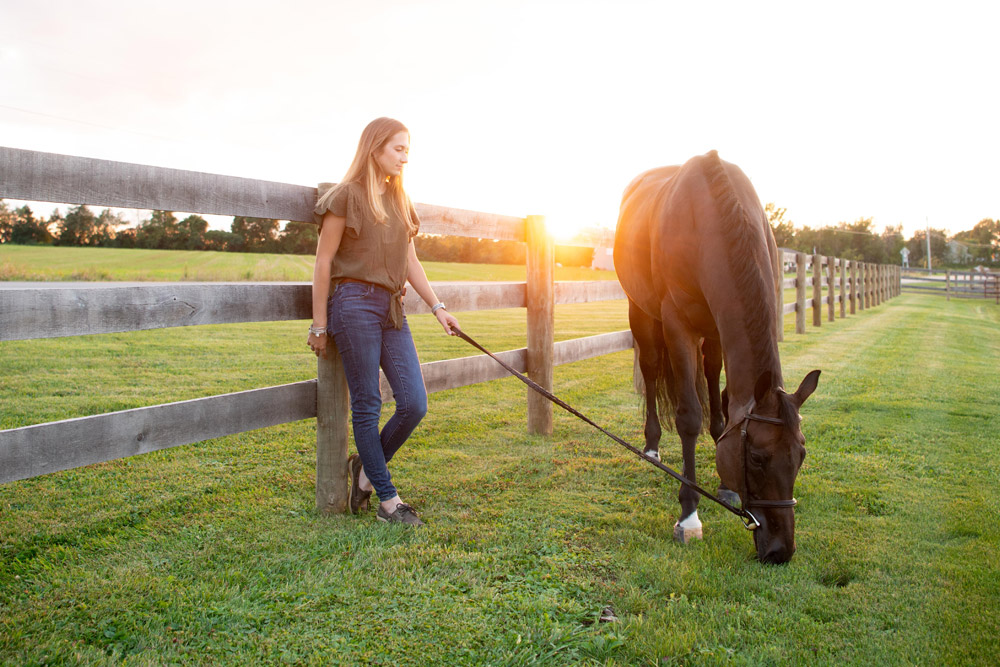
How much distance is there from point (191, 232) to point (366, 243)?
25055mm

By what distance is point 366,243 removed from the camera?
2.94 m

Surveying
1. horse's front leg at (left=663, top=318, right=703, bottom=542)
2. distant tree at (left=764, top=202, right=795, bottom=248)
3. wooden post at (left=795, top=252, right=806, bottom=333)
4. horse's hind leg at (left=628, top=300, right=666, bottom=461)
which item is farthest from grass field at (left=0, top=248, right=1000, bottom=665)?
distant tree at (left=764, top=202, right=795, bottom=248)

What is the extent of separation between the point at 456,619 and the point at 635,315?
270cm

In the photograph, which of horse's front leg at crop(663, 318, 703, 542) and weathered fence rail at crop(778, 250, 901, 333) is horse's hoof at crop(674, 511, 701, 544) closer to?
horse's front leg at crop(663, 318, 703, 542)

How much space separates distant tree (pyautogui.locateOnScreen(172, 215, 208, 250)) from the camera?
2252 centimetres

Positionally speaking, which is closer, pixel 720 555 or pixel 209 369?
pixel 720 555

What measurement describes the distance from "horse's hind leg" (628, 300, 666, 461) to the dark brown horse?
40cm

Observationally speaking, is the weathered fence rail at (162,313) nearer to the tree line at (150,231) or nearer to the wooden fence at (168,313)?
the wooden fence at (168,313)

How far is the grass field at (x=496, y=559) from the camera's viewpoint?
2027 millimetres

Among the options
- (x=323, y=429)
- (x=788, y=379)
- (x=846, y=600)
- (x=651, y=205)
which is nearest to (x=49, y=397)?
(x=323, y=429)

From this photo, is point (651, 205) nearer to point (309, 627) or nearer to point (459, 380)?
point (459, 380)

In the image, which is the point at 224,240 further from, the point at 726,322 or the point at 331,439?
the point at 726,322

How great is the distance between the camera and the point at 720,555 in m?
2.69

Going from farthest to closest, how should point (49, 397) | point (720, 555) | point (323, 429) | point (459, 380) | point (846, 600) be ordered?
1. point (49, 397)
2. point (459, 380)
3. point (323, 429)
4. point (720, 555)
5. point (846, 600)
